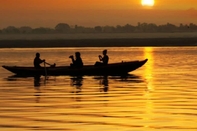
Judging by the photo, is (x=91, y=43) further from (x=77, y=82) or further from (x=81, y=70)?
(x=77, y=82)

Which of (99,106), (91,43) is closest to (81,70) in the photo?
(99,106)

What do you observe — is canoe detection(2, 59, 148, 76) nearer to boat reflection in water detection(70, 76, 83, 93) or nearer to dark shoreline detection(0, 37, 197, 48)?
boat reflection in water detection(70, 76, 83, 93)

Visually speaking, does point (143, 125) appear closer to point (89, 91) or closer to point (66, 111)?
point (66, 111)

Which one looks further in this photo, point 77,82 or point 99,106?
point 77,82

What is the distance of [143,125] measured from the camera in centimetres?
1498

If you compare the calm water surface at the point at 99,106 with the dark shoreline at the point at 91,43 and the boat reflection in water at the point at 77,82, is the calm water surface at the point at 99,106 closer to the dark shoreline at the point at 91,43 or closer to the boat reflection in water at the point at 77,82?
the boat reflection in water at the point at 77,82

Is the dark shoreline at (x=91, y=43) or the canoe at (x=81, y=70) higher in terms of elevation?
the canoe at (x=81, y=70)

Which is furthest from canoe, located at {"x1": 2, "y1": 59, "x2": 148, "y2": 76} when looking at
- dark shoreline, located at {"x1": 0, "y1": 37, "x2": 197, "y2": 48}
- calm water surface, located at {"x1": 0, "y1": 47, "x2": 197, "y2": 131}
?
dark shoreline, located at {"x1": 0, "y1": 37, "x2": 197, "y2": 48}

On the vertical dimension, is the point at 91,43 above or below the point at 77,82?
below

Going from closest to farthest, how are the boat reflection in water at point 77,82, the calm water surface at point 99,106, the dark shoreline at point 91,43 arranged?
1. the calm water surface at point 99,106
2. the boat reflection in water at point 77,82
3. the dark shoreline at point 91,43

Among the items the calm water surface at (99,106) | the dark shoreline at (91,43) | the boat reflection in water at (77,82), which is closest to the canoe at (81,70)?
the boat reflection in water at (77,82)

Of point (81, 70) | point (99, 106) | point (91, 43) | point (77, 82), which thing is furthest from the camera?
point (91, 43)

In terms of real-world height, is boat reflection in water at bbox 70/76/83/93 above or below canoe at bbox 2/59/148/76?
below

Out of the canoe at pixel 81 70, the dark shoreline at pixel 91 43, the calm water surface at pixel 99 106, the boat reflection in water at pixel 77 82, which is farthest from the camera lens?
the dark shoreline at pixel 91 43
